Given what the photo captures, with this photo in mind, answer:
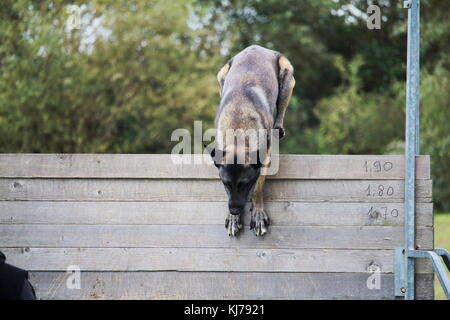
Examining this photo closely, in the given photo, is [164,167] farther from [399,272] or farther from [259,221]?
[399,272]

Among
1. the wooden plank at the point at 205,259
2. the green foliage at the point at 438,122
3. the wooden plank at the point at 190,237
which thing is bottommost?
the wooden plank at the point at 205,259

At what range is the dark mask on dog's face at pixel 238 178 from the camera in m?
4.66

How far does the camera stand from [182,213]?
4.92 metres

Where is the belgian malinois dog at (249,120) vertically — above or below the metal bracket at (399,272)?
above

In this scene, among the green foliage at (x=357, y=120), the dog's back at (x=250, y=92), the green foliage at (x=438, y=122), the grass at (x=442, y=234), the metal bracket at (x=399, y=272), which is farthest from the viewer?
the green foliage at (x=357, y=120)

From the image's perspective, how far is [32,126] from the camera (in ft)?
48.9

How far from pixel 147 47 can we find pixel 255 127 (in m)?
13.0

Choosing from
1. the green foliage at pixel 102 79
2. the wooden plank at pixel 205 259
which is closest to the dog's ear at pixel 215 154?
the wooden plank at pixel 205 259

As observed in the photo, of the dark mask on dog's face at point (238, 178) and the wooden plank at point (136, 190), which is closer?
the dark mask on dog's face at point (238, 178)

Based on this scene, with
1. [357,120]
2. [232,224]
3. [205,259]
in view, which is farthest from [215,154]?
[357,120]

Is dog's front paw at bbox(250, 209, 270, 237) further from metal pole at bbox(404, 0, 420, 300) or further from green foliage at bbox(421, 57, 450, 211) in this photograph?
green foliage at bbox(421, 57, 450, 211)

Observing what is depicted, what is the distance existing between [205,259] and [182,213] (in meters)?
0.42

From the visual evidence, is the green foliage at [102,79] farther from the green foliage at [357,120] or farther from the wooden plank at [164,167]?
the wooden plank at [164,167]
